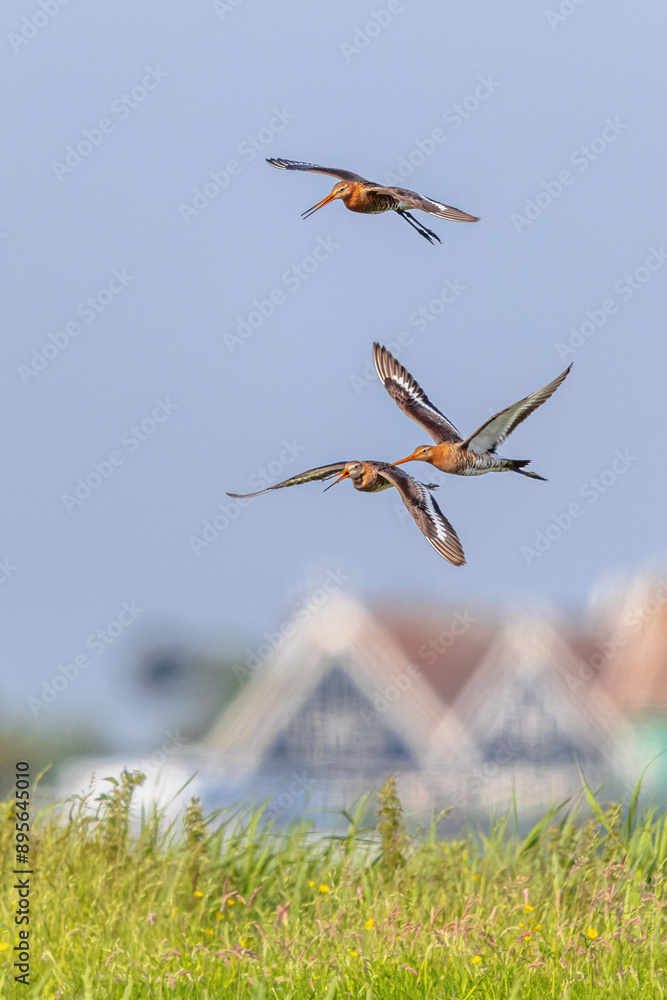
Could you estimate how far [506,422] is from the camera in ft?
10.2

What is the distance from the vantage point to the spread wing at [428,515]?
2.83 m

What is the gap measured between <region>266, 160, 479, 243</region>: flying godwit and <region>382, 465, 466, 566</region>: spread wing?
2.24ft

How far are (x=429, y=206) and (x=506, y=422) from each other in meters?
0.63

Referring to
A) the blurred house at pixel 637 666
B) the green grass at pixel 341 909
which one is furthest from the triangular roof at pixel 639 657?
the green grass at pixel 341 909

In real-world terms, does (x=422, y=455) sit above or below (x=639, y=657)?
below

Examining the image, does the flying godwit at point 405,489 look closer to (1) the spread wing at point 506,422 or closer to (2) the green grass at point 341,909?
(1) the spread wing at point 506,422

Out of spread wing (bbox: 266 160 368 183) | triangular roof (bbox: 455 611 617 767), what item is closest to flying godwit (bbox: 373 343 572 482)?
spread wing (bbox: 266 160 368 183)

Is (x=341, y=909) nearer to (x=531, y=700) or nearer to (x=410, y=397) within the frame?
(x=410, y=397)

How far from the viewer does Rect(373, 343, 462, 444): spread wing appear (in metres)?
3.41

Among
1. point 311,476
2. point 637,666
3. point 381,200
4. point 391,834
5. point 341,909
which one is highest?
point 637,666

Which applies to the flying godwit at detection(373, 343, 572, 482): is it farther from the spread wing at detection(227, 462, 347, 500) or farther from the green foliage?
the green foliage

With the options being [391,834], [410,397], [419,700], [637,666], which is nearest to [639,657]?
[637,666]

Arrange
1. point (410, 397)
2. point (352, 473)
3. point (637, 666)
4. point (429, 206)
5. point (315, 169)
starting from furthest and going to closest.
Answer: point (637, 666), point (410, 397), point (315, 169), point (429, 206), point (352, 473)

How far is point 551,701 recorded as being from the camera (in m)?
22.8
